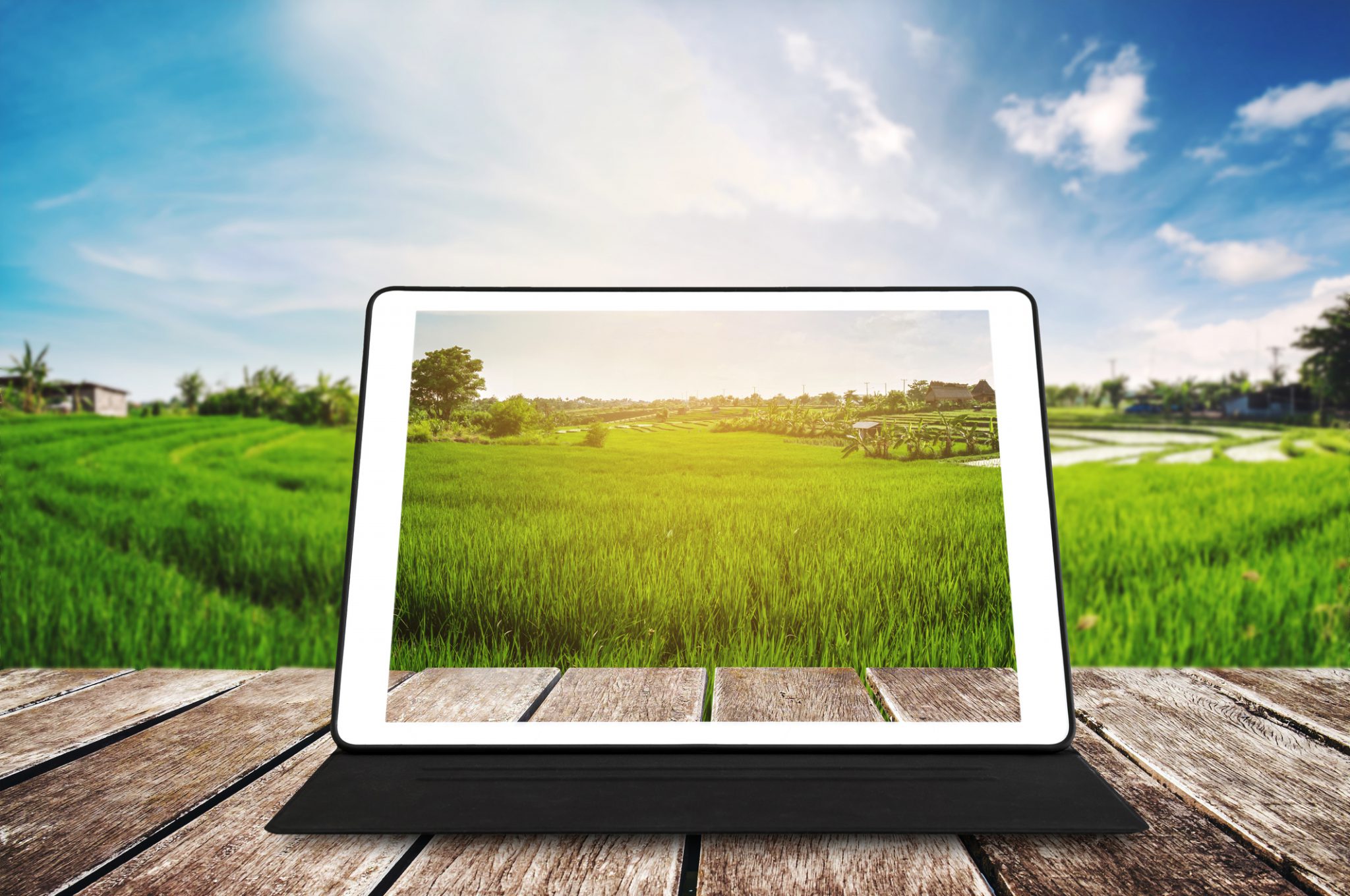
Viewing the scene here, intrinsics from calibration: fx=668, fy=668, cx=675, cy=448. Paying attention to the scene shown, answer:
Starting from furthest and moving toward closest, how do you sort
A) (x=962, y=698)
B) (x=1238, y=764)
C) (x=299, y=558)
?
(x=299, y=558) < (x=1238, y=764) < (x=962, y=698)

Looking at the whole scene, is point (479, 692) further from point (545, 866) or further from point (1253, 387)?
point (1253, 387)

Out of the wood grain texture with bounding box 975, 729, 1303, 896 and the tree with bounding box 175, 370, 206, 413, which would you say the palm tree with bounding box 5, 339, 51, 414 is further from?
the wood grain texture with bounding box 975, 729, 1303, 896

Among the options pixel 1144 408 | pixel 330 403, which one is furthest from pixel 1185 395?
pixel 330 403

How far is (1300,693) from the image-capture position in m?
1.18

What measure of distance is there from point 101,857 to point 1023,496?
1.09m

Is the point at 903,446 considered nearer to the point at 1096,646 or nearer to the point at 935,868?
the point at 935,868

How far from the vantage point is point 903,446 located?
842mm

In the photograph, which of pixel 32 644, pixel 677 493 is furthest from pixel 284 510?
pixel 677 493

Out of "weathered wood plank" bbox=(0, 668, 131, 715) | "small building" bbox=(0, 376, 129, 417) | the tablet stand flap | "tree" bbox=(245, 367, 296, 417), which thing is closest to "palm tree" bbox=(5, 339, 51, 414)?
"small building" bbox=(0, 376, 129, 417)

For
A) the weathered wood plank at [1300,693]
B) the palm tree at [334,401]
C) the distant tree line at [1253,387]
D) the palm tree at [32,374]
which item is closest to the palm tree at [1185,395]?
the distant tree line at [1253,387]

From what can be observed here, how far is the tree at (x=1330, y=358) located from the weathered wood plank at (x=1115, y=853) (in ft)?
9.49

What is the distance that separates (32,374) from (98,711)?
2.87 m

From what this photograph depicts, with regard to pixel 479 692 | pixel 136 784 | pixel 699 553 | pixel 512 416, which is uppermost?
pixel 512 416

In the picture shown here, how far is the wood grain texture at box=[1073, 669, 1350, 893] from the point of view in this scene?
704 millimetres
